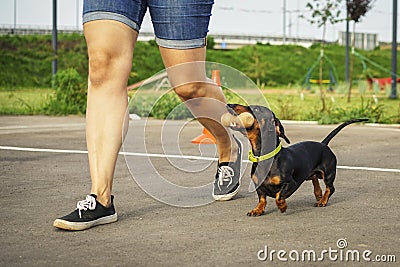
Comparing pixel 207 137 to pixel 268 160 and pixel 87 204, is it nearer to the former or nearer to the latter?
pixel 268 160

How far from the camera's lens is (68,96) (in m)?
14.7

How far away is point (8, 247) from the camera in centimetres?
363

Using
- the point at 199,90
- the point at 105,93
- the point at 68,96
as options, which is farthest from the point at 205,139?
the point at 68,96

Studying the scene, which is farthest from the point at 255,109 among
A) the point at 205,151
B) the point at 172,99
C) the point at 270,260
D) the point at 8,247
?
the point at 172,99

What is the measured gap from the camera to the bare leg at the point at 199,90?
179 inches

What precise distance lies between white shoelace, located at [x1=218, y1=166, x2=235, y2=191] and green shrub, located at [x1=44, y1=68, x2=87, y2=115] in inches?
374

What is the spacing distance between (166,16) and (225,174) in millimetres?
1187

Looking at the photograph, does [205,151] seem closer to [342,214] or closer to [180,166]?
[180,166]

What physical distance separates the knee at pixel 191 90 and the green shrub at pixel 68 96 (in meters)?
9.66

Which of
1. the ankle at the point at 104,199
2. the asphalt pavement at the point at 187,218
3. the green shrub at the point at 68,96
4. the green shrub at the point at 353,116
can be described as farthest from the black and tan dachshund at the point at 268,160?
the green shrub at the point at 68,96

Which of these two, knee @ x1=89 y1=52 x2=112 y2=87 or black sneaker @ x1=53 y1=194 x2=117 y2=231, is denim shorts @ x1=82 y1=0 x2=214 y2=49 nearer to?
knee @ x1=89 y1=52 x2=112 y2=87

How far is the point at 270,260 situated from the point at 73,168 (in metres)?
3.52

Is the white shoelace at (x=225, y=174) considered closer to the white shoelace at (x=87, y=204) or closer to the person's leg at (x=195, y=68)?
the person's leg at (x=195, y=68)

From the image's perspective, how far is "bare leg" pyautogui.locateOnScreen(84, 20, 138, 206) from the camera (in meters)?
4.27
